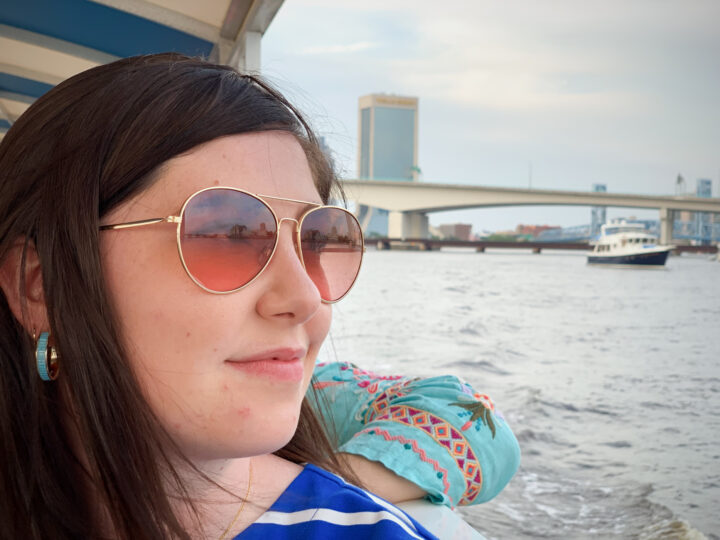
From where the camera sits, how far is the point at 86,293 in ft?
2.48

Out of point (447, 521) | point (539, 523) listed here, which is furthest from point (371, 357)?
point (447, 521)

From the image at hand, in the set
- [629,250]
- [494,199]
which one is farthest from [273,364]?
[629,250]

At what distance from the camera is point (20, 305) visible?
827 mm

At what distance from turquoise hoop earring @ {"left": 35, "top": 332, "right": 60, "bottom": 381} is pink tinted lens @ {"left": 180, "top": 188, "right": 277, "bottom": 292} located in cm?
21

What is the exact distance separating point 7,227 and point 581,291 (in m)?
19.6

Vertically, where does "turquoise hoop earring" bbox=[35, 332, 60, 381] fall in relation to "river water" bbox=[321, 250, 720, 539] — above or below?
above

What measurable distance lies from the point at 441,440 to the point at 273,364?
61cm

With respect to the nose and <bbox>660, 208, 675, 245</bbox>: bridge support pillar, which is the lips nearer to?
the nose

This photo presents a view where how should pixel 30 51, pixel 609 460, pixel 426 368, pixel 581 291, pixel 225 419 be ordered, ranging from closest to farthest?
pixel 225 419, pixel 30 51, pixel 609 460, pixel 426 368, pixel 581 291

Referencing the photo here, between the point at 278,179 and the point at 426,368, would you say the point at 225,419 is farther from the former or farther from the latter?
the point at 426,368

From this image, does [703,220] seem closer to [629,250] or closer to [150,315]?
[629,250]

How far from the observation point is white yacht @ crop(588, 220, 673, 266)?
32.2 metres

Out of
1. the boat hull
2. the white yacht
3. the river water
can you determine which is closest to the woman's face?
the river water

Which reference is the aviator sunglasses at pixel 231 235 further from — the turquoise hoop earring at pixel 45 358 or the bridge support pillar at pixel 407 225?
the bridge support pillar at pixel 407 225
